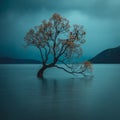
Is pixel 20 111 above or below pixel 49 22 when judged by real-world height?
below

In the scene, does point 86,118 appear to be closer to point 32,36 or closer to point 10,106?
point 10,106

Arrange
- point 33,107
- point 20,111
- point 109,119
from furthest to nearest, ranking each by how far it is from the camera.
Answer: point 33,107 → point 20,111 → point 109,119

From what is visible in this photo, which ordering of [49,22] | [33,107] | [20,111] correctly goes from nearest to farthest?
[20,111], [33,107], [49,22]

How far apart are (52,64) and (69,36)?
243cm

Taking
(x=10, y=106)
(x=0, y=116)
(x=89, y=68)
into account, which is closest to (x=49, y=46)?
(x=89, y=68)

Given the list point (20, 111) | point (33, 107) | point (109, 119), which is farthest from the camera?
point (33, 107)

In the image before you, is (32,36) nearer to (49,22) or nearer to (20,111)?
(49,22)

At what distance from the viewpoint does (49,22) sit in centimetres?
1873

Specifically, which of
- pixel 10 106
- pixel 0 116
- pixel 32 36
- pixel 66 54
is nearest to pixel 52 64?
pixel 66 54

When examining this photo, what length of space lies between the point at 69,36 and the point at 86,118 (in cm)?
1267

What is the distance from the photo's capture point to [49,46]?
758 inches

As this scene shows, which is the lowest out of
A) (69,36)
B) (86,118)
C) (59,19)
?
(86,118)

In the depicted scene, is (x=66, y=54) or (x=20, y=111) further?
(x=66, y=54)

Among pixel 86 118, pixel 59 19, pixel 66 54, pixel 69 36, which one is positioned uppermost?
pixel 59 19
